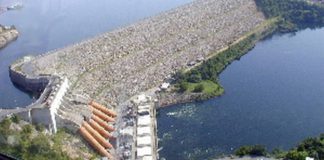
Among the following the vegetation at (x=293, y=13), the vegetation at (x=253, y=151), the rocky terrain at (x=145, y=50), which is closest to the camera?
the vegetation at (x=253, y=151)

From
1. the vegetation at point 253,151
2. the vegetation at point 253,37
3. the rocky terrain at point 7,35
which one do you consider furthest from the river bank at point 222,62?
the rocky terrain at point 7,35

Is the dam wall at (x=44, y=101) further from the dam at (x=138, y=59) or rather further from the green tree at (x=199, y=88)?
the green tree at (x=199, y=88)

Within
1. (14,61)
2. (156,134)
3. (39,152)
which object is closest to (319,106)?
(156,134)

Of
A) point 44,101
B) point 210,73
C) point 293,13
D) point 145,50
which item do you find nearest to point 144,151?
point 44,101

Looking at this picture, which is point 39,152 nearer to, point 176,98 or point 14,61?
point 176,98

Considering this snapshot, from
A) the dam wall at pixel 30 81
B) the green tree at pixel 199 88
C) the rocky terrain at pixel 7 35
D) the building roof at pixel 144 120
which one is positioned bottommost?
the building roof at pixel 144 120

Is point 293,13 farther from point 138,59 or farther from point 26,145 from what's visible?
point 26,145

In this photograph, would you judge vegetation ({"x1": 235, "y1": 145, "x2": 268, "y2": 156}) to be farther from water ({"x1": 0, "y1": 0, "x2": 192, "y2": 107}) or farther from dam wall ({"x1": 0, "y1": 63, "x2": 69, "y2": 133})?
water ({"x1": 0, "y1": 0, "x2": 192, "y2": 107})
